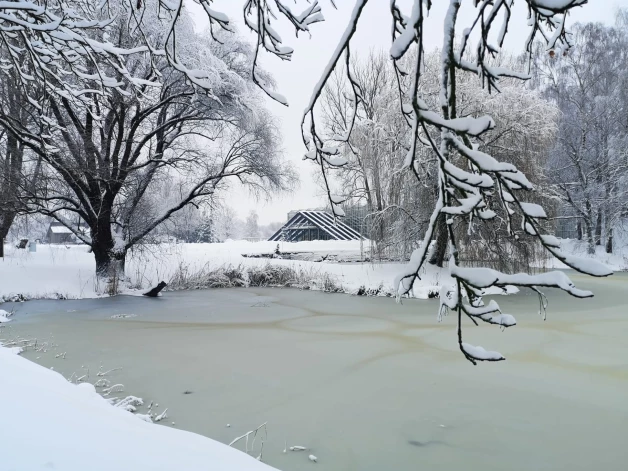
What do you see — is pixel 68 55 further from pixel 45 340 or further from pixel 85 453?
pixel 45 340

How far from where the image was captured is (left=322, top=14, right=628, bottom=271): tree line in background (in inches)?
374

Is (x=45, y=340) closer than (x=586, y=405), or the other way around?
(x=586, y=405)

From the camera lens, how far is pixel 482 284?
32.8 inches

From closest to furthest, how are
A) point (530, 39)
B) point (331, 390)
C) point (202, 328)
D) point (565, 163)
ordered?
point (530, 39), point (331, 390), point (202, 328), point (565, 163)

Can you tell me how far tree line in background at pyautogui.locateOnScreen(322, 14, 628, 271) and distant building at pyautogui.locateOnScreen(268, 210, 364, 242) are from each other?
33.8 feet

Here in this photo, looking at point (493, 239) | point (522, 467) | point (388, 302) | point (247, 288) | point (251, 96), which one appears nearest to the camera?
point (522, 467)

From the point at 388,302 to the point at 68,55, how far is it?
22.7 feet

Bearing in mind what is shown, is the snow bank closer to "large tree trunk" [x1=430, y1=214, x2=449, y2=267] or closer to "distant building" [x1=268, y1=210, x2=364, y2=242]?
"large tree trunk" [x1=430, y1=214, x2=449, y2=267]

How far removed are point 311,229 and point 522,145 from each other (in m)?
20.0

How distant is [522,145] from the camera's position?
9.55 metres

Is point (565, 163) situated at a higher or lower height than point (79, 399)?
higher

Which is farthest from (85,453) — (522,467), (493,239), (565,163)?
(565,163)

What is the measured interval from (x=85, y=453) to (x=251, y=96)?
9.94 metres

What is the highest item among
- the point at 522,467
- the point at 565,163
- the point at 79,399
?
the point at 565,163
